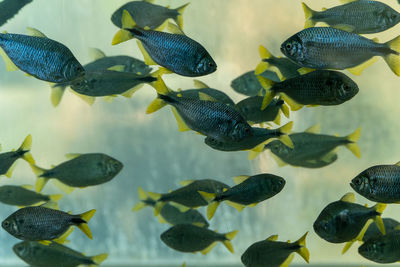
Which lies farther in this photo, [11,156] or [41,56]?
[11,156]

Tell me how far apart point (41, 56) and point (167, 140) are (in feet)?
8.72

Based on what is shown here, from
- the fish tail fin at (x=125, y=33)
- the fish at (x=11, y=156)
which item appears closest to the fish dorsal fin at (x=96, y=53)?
the fish at (x=11, y=156)

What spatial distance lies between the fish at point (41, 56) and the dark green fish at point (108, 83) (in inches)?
16.3

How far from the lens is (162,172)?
13.9 feet

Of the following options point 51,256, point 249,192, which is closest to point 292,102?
point 249,192

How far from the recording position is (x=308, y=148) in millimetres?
2488

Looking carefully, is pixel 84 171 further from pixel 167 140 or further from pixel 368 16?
pixel 167 140

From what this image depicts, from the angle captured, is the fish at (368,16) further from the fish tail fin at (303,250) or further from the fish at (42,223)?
the fish at (42,223)

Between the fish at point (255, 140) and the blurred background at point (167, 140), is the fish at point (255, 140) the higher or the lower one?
the higher one

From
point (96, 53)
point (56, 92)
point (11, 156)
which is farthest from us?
point (96, 53)

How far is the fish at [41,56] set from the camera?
163 centimetres

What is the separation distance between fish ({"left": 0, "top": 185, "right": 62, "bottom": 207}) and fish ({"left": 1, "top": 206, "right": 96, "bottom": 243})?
2.36 ft

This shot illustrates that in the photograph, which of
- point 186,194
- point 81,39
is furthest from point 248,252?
point 81,39

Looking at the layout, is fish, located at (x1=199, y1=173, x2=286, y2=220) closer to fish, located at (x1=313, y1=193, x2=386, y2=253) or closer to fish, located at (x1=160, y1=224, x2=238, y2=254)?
fish, located at (x1=313, y1=193, x2=386, y2=253)
